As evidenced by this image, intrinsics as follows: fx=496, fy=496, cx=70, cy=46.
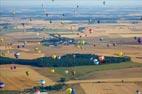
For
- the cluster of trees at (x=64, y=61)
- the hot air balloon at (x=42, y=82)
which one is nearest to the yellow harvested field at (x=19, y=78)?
the hot air balloon at (x=42, y=82)

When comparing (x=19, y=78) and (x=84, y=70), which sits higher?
(x=19, y=78)

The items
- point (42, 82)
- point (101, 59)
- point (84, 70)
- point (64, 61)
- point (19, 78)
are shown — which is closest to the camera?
point (42, 82)

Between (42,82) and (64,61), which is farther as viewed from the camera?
(64,61)

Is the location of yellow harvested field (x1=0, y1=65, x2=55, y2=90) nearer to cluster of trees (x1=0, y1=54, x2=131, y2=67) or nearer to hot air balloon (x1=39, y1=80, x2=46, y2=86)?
hot air balloon (x1=39, y1=80, x2=46, y2=86)

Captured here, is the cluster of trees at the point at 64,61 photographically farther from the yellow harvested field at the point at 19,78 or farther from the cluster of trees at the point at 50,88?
the cluster of trees at the point at 50,88

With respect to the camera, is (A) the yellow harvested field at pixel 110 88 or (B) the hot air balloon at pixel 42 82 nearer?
(A) the yellow harvested field at pixel 110 88

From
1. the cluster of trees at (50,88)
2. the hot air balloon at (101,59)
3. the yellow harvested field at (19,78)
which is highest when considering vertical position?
the cluster of trees at (50,88)

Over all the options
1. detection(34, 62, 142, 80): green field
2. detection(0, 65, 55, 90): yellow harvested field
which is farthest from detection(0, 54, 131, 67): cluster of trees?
detection(0, 65, 55, 90): yellow harvested field

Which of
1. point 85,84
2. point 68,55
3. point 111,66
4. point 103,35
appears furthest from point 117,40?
point 85,84

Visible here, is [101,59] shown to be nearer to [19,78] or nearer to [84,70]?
[84,70]

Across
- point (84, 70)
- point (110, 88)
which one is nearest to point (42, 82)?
point (110, 88)
